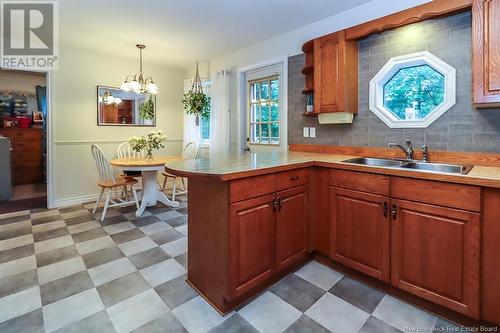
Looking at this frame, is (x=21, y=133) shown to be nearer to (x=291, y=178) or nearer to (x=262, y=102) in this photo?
(x=262, y=102)

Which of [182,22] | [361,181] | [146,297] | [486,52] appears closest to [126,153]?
[182,22]

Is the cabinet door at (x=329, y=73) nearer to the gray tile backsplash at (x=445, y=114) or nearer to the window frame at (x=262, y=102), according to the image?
the gray tile backsplash at (x=445, y=114)

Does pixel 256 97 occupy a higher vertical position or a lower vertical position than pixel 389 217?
higher

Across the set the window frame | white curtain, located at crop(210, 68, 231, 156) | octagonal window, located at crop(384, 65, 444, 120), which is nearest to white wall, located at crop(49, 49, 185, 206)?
white curtain, located at crop(210, 68, 231, 156)

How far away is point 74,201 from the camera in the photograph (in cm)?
405

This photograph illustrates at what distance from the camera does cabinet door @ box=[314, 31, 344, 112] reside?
2.45 metres

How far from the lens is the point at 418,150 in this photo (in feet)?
7.28

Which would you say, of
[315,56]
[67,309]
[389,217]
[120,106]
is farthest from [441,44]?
[120,106]

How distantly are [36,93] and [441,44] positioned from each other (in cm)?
705

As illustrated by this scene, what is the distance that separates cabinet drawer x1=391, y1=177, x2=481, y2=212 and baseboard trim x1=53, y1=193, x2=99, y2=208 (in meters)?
4.25

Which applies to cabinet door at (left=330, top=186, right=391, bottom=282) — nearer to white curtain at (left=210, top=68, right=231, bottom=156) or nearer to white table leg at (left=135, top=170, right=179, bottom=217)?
white curtain at (left=210, top=68, right=231, bottom=156)

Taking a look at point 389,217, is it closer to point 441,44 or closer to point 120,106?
point 441,44

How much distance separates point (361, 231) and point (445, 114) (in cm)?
114

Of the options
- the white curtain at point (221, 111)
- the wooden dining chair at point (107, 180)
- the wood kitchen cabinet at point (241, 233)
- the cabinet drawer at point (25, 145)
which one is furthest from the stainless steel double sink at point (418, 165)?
the cabinet drawer at point (25, 145)
